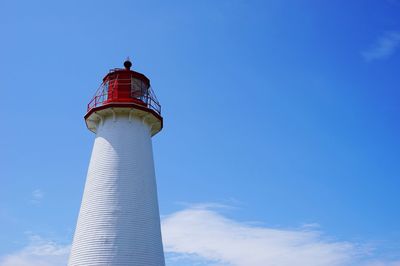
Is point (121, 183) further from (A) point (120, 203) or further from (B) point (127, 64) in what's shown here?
(B) point (127, 64)

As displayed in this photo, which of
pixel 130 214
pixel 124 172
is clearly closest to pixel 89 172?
pixel 124 172

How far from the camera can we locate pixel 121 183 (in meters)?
15.7

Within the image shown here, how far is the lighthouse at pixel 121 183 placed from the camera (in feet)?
48.0

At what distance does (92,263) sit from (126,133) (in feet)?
16.7

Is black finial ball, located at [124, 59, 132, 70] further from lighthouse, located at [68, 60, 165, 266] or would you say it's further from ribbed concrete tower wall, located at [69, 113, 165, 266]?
ribbed concrete tower wall, located at [69, 113, 165, 266]

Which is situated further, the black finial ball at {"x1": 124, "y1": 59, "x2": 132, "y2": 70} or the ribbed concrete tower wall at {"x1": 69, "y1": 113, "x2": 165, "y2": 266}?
the black finial ball at {"x1": 124, "y1": 59, "x2": 132, "y2": 70}

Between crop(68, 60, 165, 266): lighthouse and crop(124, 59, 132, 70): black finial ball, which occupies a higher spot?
crop(124, 59, 132, 70): black finial ball

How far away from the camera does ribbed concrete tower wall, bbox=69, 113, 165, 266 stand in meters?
14.6

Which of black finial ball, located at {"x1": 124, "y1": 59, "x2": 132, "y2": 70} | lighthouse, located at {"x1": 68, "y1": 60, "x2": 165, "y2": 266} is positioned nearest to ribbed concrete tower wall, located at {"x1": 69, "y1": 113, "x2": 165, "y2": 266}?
lighthouse, located at {"x1": 68, "y1": 60, "x2": 165, "y2": 266}

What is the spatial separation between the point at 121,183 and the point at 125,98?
3607mm

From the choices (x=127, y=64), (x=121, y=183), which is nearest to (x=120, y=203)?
(x=121, y=183)

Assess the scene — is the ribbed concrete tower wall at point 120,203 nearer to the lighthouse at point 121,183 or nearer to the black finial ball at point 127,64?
the lighthouse at point 121,183

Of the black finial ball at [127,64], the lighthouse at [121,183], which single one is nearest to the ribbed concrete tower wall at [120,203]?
the lighthouse at [121,183]

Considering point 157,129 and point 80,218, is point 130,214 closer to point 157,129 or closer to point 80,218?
point 80,218
